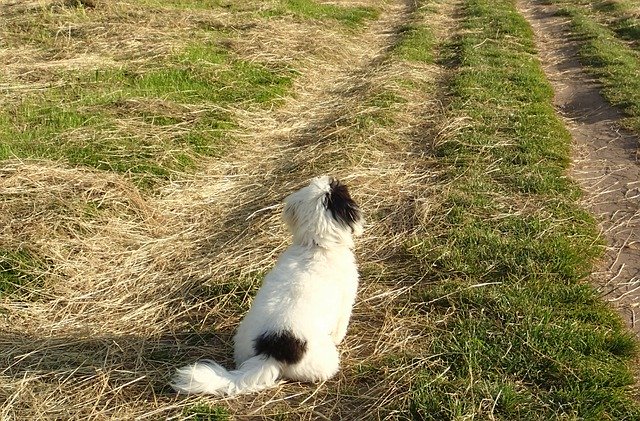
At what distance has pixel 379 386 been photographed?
11.7ft

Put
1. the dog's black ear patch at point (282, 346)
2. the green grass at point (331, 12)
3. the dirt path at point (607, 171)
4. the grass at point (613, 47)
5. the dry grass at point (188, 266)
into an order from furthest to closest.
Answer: the green grass at point (331, 12) < the grass at point (613, 47) < the dirt path at point (607, 171) < the dry grass at point (188, 266) < the dog's black ear patch at point (282, 346)

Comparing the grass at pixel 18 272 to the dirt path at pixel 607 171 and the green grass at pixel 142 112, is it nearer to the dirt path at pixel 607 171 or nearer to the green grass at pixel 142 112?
the green grass at pixel 142 112

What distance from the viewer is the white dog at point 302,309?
331cm

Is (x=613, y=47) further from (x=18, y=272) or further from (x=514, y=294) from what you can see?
(x=18, y=272)

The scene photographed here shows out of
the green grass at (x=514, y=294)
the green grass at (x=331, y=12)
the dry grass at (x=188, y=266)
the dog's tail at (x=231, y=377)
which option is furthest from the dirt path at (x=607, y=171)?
the green grass at (x=331, y=12)

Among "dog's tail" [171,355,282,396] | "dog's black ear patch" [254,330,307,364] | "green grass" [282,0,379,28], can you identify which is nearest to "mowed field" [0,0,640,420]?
"dog's tail" [171,355,282,396]

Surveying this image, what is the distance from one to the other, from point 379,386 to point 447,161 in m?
3.80

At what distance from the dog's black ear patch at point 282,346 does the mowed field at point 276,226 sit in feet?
0.95

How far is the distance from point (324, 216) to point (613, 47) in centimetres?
1164

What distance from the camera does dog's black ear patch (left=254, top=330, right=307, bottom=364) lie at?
3.27 m

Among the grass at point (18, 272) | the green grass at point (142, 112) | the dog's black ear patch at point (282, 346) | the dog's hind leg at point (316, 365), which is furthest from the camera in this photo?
the green grass at point (142, 112)

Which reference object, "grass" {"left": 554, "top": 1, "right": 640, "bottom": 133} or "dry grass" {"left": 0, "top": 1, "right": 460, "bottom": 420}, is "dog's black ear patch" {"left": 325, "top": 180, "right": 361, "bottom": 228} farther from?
"grass" {"left": 554, "top": 1, "right": 640, "bottom": 133}

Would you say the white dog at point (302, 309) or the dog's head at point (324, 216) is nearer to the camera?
the white dog at point (302, 309)

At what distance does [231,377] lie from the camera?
334cm
